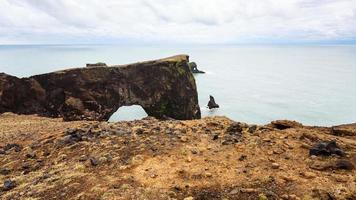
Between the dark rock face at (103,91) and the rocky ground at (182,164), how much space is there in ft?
115

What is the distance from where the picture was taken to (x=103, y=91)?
56.7 metres

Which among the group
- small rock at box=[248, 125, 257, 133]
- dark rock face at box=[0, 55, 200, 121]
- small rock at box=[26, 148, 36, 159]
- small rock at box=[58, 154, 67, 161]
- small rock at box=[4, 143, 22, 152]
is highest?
small rock at box=[248, 125, 257, 133]

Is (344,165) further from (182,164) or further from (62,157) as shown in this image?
(62,157)

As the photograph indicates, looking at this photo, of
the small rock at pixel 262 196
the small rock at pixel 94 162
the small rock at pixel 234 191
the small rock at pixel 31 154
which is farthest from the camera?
the small rock at pixel 31 154

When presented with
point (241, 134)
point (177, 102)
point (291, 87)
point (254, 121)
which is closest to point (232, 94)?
point (291, 87)

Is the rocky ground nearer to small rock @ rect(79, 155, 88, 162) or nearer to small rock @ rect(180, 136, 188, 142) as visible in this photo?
small rock @ rect(180, 136, 188, 142)

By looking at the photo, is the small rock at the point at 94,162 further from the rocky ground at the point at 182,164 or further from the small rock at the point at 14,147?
the small rock at the point at 14,147

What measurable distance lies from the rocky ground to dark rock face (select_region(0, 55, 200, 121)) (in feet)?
115

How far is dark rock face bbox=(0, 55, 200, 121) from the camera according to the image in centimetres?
5062

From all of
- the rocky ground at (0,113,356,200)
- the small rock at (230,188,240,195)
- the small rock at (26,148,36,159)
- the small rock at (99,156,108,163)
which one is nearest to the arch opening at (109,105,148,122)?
the rocky ground at (0,113,356,200)

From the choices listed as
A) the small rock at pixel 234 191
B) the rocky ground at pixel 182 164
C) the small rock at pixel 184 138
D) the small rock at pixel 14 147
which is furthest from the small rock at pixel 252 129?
the small rock at pixel 14 147

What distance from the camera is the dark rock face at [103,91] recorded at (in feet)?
166

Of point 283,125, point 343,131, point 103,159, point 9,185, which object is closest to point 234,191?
point 103,159

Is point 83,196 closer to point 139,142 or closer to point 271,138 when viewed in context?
point 139,142
